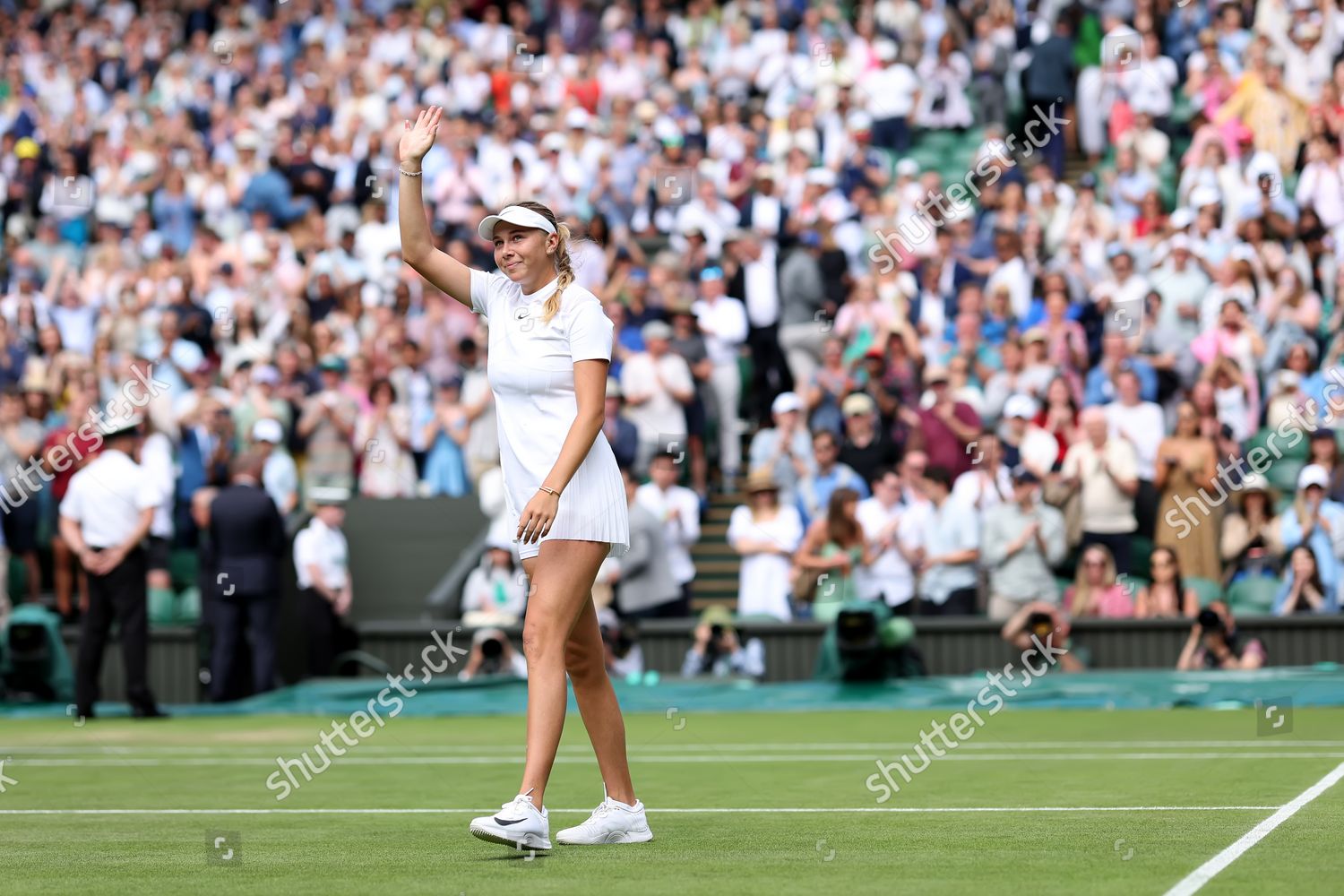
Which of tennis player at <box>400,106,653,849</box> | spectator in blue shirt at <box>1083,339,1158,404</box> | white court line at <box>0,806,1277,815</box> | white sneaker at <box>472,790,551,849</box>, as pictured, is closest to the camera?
white sneaker at <box>472,790,551,849</box>

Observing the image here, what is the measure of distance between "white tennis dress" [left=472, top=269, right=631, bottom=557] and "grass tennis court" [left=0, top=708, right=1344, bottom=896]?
110cm

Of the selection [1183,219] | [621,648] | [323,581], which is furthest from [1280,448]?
[323,581]

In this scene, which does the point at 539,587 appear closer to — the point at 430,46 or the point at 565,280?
the point at 565,280

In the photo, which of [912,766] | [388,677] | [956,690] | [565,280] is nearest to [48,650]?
[388,677]

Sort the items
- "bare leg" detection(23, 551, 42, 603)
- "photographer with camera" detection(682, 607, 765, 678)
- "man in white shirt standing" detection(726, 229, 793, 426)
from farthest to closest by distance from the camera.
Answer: "man in white shirt standing" detection(726, 229, 793, 426)
"bare leg" detection(23, 551, 42, 603)
"photographer with camera" detection(682, 607, 765, 678)

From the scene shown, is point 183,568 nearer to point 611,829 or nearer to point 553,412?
point 611,829

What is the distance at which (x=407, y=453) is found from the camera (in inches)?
824

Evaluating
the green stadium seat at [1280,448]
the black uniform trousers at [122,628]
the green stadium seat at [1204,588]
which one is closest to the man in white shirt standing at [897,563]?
the green stadium seat at [1204,588]

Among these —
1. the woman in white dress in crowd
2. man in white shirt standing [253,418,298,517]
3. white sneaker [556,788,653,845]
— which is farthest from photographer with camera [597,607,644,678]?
white sneaker [556,788,653,845]

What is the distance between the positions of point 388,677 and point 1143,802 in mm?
10316

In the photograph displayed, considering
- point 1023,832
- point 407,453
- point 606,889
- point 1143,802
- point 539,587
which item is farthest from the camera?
point 407,453

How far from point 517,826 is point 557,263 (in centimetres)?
189

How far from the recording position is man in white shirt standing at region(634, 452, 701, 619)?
18906mm

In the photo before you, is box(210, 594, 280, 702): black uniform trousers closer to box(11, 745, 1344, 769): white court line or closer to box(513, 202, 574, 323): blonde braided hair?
box(11, 745, 1344, 769): white court line
